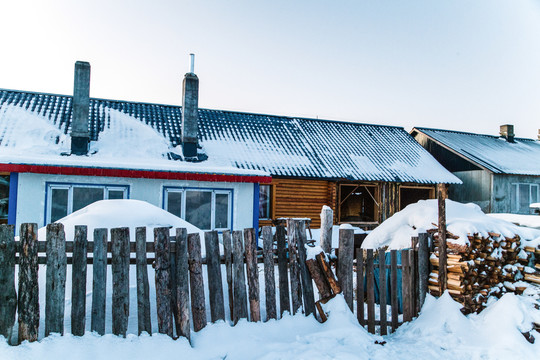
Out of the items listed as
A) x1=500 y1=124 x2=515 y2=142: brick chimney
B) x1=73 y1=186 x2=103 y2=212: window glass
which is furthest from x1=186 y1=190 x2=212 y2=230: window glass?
x1=500 y1=124 x2=515 y2=142: brick chimney

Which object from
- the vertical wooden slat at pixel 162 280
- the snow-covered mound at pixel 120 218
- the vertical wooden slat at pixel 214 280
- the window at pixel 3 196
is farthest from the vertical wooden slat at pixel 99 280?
the window at pixel 3 196

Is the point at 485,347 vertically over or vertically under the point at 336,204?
under

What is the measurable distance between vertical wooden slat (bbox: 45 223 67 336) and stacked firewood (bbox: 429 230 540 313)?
5.02 meters

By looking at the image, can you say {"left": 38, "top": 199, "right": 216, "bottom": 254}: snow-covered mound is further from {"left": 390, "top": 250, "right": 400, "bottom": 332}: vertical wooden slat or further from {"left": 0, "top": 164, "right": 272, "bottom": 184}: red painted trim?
{"left": 0, "top": 164, "right": 272, "bottom": 184}: red painted trim

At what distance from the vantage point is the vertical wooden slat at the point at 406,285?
18.2ft

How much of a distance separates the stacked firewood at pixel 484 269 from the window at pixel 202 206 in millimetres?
6700

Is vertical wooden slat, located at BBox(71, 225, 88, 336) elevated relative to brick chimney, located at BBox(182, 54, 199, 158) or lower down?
lower down

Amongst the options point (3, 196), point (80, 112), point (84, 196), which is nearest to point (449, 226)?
point (84, 196)

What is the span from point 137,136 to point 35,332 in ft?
39.4

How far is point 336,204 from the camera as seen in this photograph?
16531 millimetres

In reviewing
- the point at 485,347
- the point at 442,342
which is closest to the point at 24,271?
the point at 442,342

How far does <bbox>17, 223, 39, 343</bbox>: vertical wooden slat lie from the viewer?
157 inches

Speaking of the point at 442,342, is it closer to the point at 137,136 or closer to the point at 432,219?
the point at 432,219

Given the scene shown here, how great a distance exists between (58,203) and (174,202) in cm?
294
